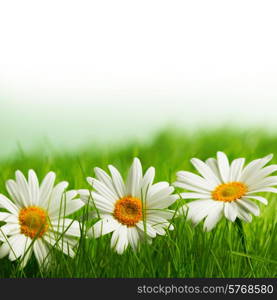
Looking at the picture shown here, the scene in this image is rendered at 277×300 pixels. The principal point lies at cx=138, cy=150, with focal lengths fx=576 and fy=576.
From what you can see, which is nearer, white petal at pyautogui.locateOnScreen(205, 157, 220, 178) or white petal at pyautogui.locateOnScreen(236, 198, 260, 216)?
white petal at pyautogui.locateOnScreen(236, 198, 260, 216)

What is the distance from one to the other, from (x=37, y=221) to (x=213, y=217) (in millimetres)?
235

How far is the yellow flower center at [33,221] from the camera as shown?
758mm

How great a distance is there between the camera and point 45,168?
1277mm

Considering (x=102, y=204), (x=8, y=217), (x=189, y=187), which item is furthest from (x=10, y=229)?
(x=189, y=187)

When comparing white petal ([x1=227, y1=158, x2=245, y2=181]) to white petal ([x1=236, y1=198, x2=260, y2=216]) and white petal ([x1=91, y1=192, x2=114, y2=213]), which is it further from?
white petal ([x1=91, y1=192, x2=114, y2=213])

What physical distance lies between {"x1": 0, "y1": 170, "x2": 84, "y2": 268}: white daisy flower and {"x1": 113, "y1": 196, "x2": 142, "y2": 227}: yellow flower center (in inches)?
2.0

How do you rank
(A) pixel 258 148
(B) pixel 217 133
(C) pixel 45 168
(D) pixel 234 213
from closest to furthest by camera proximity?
(D) pixel 234 213
(C) pixel 45 168
(A) pixel 258 148
(B) pixel 217 133

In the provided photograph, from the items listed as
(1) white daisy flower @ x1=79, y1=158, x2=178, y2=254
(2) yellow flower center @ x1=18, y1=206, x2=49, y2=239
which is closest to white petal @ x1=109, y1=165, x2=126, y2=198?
(1) white daisy flower @ x1=79, y1=158, x2=178, y2=254

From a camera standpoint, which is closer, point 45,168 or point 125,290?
point 125,290

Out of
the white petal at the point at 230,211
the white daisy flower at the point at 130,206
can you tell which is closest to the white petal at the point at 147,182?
the white daisy flower at the point at 130,206

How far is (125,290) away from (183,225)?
0.12 m

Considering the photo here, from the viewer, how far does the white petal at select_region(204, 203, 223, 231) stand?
706 mm

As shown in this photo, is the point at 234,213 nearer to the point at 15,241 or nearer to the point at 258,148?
the point at 15,241

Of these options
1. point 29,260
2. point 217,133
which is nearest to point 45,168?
point 29,260
